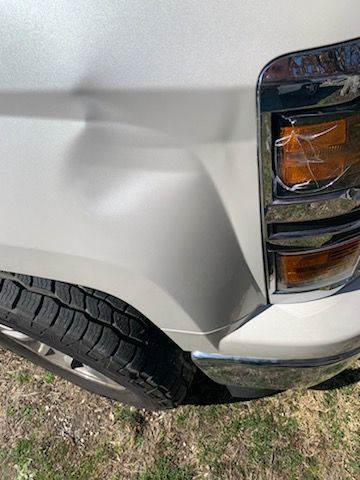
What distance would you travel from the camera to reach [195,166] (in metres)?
1.09

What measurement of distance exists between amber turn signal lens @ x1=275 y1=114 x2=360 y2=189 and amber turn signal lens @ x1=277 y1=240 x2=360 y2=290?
0.59ft

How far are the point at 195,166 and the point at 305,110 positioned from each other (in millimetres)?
217

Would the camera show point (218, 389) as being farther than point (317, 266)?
Yes


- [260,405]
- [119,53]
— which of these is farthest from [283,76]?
[260,405]

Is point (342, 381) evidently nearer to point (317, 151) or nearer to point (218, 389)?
point (218, 389)


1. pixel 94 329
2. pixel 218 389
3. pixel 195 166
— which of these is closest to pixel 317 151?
pixel 195 166

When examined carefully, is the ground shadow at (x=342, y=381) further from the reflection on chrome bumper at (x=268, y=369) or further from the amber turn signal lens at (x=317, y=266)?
the amber turn signal lens at (x=317, y=266)

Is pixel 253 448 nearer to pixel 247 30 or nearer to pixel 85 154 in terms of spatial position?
pixel 85 154

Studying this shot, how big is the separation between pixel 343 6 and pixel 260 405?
1345 millimetres

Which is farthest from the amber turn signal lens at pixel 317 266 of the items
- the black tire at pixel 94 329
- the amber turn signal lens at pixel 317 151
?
the black tire at pixel 94 329

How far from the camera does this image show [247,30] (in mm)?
1015

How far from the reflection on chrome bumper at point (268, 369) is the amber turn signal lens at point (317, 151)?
0.48m

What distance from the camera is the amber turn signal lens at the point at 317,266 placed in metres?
1.23

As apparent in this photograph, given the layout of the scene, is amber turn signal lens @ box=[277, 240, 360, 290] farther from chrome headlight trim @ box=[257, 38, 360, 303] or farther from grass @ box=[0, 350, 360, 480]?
grass @ box=[0, 350, 360, 480]
